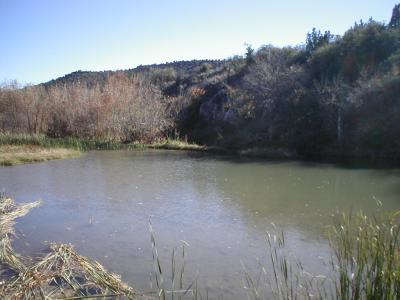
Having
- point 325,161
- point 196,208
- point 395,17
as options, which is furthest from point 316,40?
point 196,208

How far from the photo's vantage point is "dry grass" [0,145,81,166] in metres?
16.3

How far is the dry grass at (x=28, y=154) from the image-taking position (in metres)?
16.3

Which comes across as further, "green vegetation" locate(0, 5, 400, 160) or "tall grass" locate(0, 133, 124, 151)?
"tall grass" locate(0, 133, 124, 151)

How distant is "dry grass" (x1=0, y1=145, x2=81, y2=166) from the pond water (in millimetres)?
975

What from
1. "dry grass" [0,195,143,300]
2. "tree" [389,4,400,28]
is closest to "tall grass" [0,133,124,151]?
"tree" [389,4,400,28]

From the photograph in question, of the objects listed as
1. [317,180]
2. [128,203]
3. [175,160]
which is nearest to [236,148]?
[175,160]

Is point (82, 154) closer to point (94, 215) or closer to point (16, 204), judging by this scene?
point (16, 204)

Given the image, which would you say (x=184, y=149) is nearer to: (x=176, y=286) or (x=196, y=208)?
(x=196, y=208)

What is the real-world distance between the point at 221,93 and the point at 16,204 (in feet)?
60.2

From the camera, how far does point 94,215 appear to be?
848cm

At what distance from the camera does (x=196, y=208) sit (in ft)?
29.1

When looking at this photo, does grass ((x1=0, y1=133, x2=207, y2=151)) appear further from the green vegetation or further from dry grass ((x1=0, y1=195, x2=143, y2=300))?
dry grass ((x1=0, y1=195, x2=143, y2=300))

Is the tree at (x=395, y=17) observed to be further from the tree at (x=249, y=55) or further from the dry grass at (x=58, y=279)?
the dry grass at (x=58, y=279)

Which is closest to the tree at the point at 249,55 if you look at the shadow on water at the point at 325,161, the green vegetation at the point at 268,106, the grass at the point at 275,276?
the green vegetation at the point at 268,106
